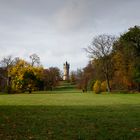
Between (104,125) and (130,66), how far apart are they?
57.1m

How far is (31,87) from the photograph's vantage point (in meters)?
85.3

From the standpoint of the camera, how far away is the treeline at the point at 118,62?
6850 centimetres

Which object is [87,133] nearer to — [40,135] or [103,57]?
[40,135]

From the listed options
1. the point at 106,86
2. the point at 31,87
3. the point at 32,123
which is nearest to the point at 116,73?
the point at 106,86

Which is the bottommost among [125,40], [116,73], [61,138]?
[61,138]

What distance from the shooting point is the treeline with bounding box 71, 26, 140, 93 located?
68500 mm

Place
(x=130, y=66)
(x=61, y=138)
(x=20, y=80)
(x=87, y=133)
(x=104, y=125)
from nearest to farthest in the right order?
1. (x=61, y=138)
2. (x=87, y=133)
3. (x=104, y=125)
4. (x=130, y=66)
5. (x=20, y=80)

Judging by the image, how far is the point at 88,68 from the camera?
98.7m

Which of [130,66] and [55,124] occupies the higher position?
[130,66]

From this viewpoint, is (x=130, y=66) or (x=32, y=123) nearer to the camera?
(x=32, y=123)

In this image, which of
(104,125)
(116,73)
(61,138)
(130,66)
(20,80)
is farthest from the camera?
(20,80)

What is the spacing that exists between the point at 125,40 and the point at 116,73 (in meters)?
8.25

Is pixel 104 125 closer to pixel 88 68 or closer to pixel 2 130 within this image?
pixel 2 130

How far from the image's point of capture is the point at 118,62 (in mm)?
72625
